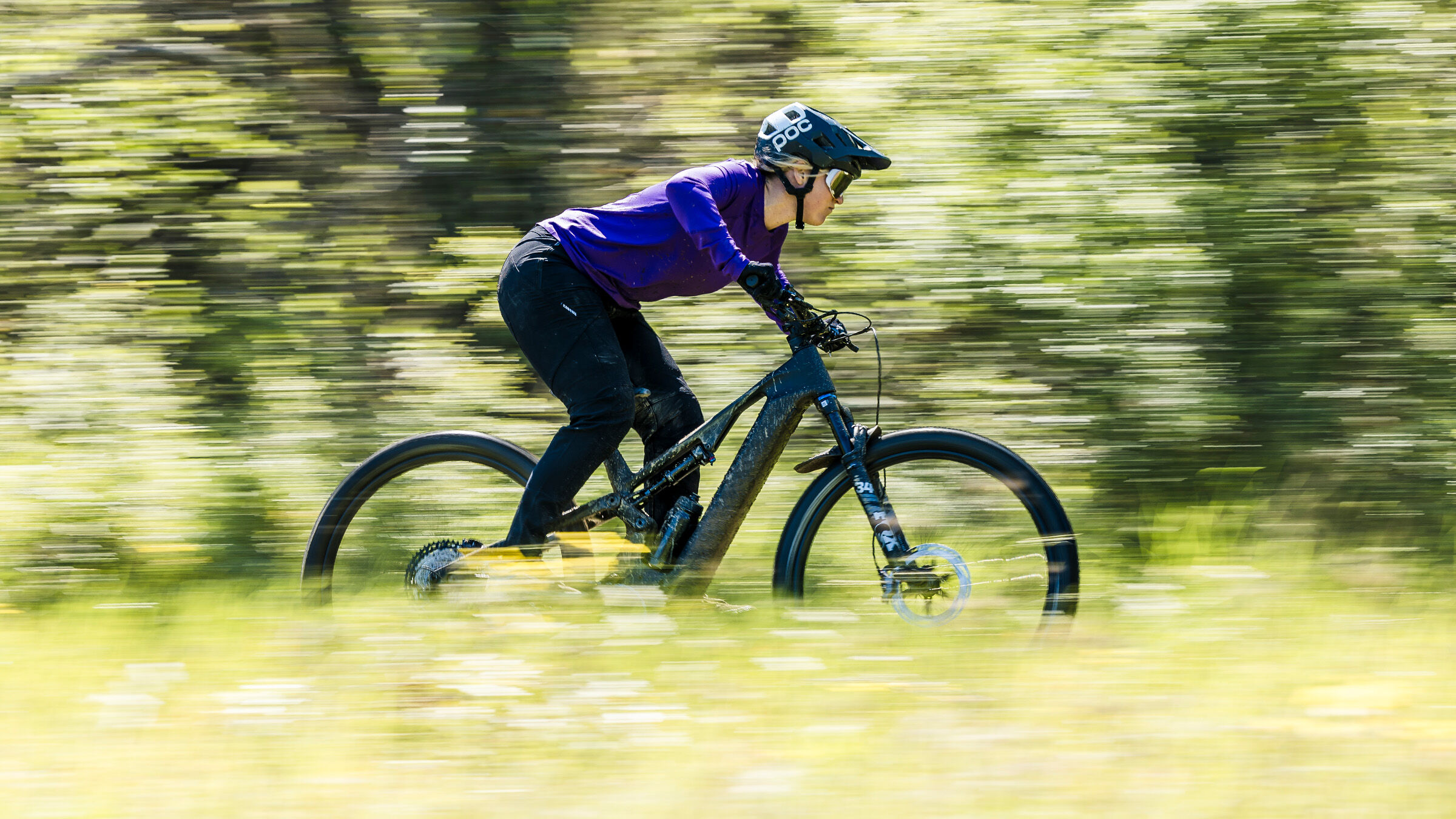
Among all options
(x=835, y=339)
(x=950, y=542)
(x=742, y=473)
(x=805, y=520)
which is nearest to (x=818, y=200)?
(x=835, y=339)

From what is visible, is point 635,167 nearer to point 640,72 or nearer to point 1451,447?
point 640,72

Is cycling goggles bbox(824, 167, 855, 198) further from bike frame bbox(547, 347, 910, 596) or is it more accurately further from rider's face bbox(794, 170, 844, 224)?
bike frame bbox(547, 347, 910, 596)

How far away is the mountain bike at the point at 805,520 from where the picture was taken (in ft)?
12.8

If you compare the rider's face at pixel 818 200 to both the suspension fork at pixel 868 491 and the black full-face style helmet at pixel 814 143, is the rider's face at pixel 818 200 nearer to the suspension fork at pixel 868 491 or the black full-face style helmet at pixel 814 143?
the black full-face style helmet at pixel 814 143

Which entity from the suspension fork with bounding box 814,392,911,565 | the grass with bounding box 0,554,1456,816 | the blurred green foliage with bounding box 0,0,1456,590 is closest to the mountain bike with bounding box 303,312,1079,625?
the suspension fork with bounding box 814,392,911,565

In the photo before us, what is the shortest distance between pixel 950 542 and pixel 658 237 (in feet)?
4.83

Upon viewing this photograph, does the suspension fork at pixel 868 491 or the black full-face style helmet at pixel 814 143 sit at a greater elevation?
the black full-face style helmet at pixel 814 143

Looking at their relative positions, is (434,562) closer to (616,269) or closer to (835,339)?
(616,269)

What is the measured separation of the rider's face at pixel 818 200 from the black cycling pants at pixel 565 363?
0.78m

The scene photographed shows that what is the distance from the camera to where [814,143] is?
3959 millimetres

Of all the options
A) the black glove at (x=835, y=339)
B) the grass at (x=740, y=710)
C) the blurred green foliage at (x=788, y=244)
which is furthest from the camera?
the blurred green foliage at (x=788, y=244)

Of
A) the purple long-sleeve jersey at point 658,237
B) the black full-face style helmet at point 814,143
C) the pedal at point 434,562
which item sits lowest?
the pedal at point 434,562

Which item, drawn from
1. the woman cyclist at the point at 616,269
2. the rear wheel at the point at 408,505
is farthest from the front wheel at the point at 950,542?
the rear wheel at the point at 408,505

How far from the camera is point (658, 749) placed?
321cm
